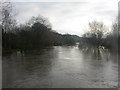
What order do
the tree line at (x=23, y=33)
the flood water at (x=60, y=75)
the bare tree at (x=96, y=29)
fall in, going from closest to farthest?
the flood water at (x=60, y=75) → the tree line at (x=23, y=33) → the bare tree at (x=96, y=29)

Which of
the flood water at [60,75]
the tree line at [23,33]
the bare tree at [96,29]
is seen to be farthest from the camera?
the bare tree at [96,29]

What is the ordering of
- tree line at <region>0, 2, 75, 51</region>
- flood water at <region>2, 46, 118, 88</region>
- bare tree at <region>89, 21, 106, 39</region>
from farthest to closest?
bare tree at <region>89, 21, 106, 39</region> → tree line at <region>0, 2, 75, 51</region> → flood water at <region>2, 46, 118, 88</region>

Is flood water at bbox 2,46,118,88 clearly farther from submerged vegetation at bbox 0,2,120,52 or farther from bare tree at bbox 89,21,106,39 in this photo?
bare tree at bbox 89,21,106,39

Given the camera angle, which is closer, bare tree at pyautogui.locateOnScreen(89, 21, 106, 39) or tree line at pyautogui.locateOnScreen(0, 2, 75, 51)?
tree line at pyautogui.locateOnScreen(0, 2, 75, 51)

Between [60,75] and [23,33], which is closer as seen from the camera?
[60,75]

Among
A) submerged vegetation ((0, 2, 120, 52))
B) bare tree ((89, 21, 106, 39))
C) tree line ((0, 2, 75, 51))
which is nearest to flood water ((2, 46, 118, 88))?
tree line ((0, 2, 75, 51))

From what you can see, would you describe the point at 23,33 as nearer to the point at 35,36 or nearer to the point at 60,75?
the point at 35,36

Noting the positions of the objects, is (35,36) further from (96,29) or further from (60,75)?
(60,75)

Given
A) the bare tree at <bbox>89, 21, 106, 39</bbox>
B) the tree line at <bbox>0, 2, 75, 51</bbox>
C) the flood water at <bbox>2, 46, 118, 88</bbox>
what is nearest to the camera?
the flood water at <bbox>2, 46, 118, 88</bbox>

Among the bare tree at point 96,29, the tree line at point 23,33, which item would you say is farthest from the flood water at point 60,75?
the bare tree at point 96,29

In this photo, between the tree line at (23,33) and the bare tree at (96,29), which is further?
the bare tree at (96,29)

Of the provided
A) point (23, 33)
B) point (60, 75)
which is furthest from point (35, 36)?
point (60, 75)

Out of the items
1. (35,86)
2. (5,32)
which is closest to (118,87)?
(35,86)

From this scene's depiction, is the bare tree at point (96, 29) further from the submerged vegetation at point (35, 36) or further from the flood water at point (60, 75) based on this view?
the flood water at point (60, 75)
